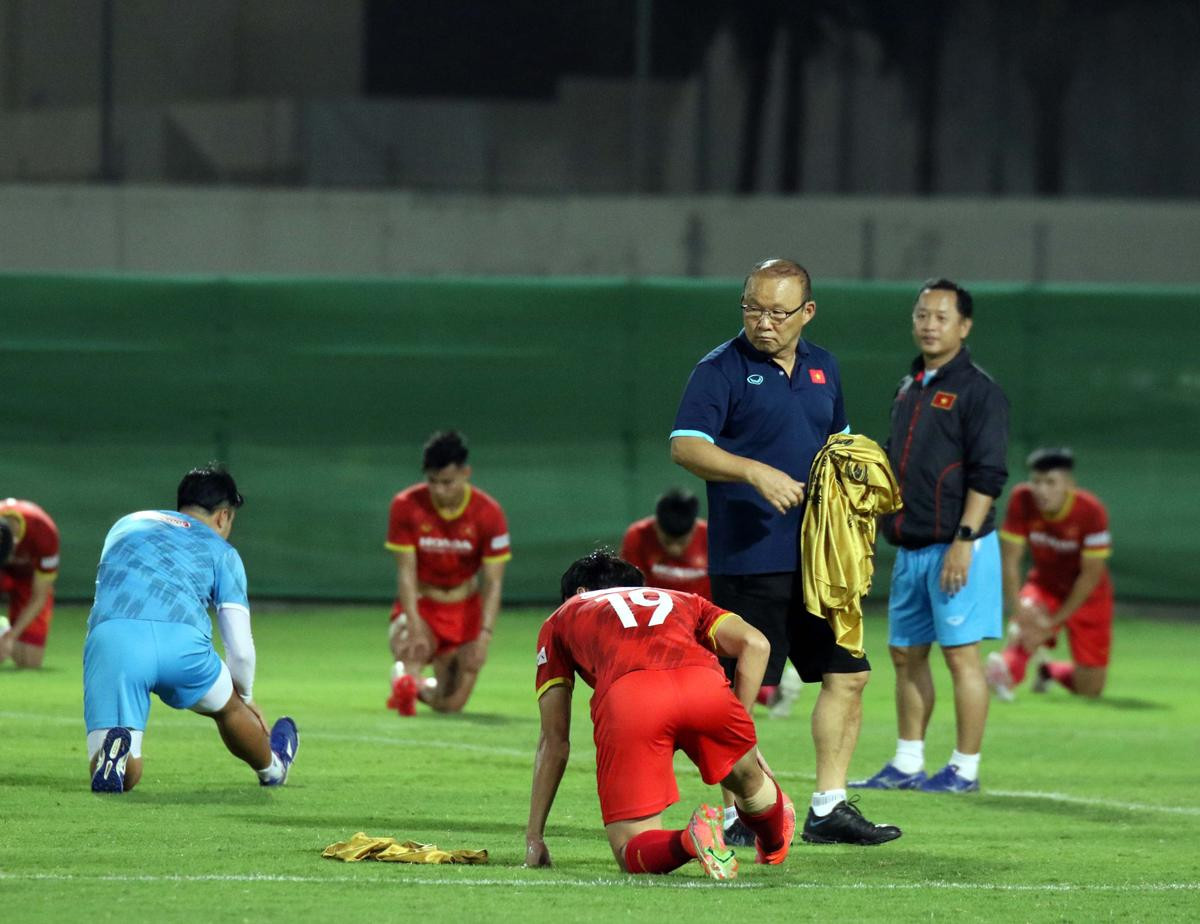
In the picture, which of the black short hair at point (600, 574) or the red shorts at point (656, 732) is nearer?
the red shorts at point (656, 732)

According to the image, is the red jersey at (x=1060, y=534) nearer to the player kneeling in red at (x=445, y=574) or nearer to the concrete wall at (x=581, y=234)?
the player kneeling in red at (x=445, y=574)

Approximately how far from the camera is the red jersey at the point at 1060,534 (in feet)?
43.8

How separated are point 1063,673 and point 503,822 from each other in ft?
20.8

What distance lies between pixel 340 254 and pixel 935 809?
1335 cm

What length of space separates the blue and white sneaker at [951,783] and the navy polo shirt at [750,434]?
6.79 feet

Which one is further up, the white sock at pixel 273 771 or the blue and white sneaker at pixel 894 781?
the white sock at pixel 273 771

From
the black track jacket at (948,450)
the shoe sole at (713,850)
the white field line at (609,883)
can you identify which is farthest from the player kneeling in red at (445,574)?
the shoe sole at (713,850)

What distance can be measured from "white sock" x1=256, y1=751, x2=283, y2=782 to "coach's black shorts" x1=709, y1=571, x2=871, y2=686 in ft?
6.96

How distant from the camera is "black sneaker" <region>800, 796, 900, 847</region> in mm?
7426

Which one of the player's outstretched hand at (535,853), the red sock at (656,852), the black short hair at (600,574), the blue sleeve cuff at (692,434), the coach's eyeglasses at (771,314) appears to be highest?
the coach's eyeglasses at (771,314)

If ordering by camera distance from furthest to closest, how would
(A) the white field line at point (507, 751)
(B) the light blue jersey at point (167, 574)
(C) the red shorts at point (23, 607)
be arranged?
(C) the red shorts at point (23, 607) → (A) the white field line at point (507, 751) → (B) the light blue jersey at point (167, 574)

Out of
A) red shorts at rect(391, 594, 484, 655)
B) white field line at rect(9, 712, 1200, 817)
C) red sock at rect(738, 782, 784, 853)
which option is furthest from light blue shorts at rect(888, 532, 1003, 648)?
red shorts at rect(391, 594, 484, 655)

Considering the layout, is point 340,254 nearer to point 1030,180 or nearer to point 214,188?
point 214,188

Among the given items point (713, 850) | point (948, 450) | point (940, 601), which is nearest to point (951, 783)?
point (940, 601)
